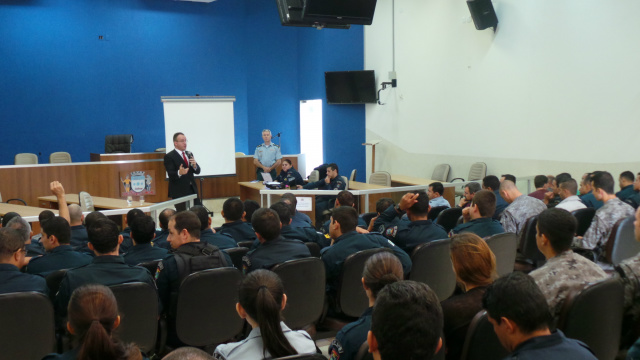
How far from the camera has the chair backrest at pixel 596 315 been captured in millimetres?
2514

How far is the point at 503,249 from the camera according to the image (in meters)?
3.91

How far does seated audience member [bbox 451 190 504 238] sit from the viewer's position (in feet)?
13.9

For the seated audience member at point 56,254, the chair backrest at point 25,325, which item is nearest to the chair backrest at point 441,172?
the seated audience member at point 56,254

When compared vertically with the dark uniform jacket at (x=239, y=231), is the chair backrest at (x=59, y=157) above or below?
above

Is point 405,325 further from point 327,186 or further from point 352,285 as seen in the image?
point 327,186

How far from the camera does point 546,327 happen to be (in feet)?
6.07

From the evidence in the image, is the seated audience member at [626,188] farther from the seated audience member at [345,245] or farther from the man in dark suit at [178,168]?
the man in dark suit at [178,168]

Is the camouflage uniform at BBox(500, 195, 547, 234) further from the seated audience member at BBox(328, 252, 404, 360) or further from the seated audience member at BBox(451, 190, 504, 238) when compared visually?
the seated audience member at BBox(328, 252, 404, 360)

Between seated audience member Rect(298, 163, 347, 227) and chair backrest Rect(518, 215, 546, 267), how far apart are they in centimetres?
334

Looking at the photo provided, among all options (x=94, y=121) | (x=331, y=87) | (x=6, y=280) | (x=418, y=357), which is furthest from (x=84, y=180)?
(x=418, y=357)

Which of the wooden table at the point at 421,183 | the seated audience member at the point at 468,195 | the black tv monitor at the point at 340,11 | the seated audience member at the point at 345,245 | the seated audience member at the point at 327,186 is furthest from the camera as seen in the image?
the wooden table at the point at 421,183

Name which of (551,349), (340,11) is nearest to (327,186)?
(340,11)

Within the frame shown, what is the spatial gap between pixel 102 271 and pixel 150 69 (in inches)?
425

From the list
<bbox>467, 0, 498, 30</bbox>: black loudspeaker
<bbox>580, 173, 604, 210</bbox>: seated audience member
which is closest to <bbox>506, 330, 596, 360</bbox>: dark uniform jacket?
<bbox>580, 173, 604, 210</bbox>: seated audience member
